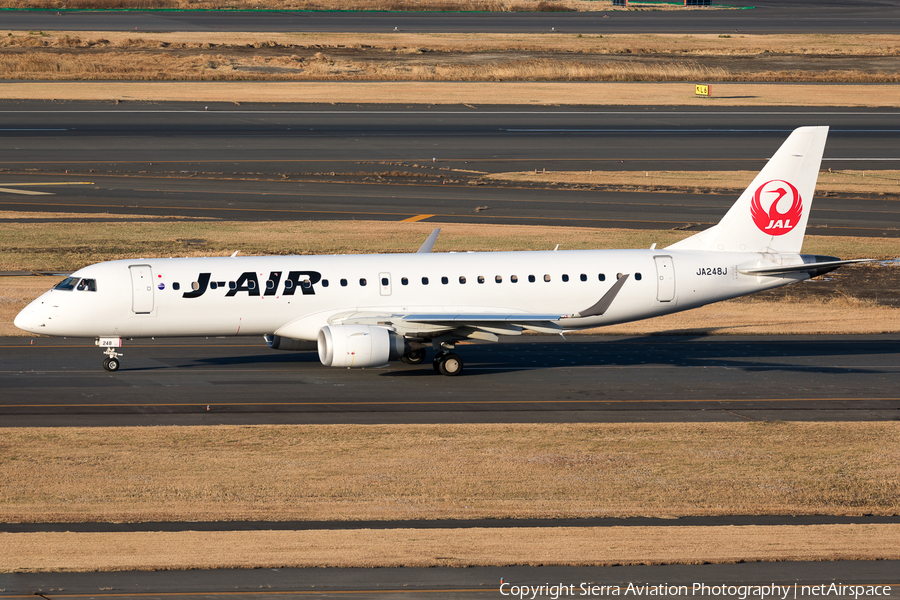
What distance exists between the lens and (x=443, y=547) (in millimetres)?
23453

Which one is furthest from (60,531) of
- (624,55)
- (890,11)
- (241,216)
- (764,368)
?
(890,11)

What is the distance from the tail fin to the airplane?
0.12 feet

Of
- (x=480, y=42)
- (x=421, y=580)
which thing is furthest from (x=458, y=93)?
(x=421, y=580)

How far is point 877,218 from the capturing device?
67.9 meters

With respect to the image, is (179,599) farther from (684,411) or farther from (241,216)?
(241,216)

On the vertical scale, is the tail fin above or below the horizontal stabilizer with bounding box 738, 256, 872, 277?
above

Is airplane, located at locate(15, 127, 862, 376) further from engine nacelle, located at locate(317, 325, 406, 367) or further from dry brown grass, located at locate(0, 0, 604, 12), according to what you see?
dry brown grass, located at locate(0, 0, 604, 12)

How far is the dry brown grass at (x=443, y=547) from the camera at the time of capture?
22516 mm

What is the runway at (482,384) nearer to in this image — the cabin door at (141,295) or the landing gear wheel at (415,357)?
the landing gear wheel at (415,357)

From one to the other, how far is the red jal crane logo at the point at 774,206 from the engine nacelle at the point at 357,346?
560 inches

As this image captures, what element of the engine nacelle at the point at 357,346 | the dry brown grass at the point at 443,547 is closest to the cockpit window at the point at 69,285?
the engine nacelle at the point at 357,346

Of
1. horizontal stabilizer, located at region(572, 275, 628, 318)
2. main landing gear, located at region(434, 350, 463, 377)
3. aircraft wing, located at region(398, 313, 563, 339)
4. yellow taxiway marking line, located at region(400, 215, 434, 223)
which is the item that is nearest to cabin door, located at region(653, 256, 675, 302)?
horizontal stabilizer, located at region(572, 275, 628, 318)

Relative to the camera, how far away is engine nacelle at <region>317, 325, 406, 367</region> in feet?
122

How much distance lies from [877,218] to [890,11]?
104123 mm
